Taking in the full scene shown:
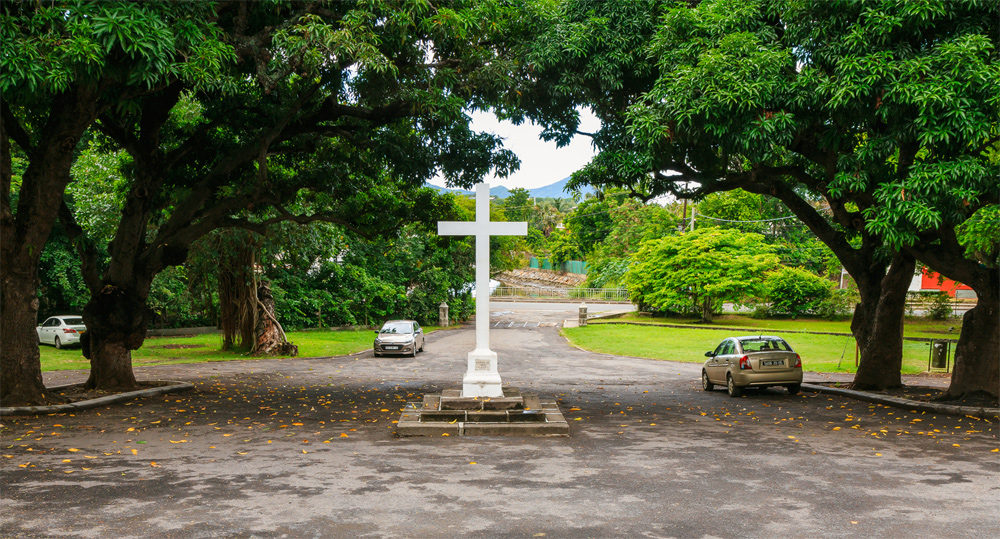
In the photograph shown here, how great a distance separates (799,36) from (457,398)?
8.13m

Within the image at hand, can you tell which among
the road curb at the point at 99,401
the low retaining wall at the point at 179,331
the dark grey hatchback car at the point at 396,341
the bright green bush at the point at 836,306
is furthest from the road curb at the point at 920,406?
the low retaining wall at the point at 179,331

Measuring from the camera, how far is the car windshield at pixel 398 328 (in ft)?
92.5

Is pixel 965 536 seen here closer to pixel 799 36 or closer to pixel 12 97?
pixel 799 36

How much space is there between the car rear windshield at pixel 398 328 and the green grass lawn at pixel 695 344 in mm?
8213

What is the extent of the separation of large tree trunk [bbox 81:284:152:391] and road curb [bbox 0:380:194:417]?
481 mm

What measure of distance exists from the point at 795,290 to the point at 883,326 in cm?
2777

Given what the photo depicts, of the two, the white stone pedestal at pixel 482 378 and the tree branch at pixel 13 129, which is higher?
the tree branch at pixel 13 129

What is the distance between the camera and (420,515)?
20.5 ft

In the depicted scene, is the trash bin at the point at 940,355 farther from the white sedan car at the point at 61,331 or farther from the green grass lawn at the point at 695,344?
the white sedan car at the point at 61,331

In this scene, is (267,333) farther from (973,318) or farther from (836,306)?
(836,306)

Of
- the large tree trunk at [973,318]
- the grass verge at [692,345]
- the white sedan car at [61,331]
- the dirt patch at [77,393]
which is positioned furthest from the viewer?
the white sedan car at [61,331]

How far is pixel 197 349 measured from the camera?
2823 centimetres

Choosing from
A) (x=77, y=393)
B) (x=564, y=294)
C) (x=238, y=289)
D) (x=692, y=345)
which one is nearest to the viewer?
(x=77, y=393)

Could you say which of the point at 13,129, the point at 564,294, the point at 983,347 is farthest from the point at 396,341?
the point at 564,294
